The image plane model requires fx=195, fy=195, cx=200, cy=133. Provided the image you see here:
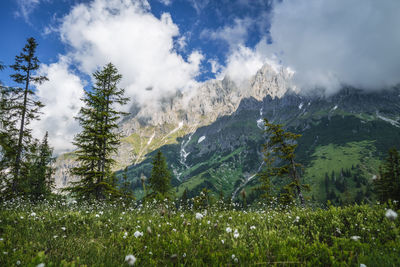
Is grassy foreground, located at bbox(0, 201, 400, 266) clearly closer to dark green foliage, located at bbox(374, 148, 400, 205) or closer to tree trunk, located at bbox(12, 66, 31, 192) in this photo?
tree trunk, located at bbox(12, 66, 31, 192)

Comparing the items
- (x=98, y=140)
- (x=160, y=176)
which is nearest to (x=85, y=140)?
(x=98, y=140)

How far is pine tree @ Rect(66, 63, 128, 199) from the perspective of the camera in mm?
19875

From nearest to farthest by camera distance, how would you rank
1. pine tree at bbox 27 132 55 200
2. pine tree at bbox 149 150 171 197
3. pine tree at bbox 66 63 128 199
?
pine tree at bbox 66 63 128 199
pine tree at bbox 27 132 55 200
pine tree at bbox 149 150 171 197

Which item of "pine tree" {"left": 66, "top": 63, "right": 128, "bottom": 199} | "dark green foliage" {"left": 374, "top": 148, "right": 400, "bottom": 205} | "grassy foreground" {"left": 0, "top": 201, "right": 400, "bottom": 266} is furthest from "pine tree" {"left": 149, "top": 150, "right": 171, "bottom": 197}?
"dark green foliage" {"left": 374, "top": 148, "right": 400, "bottom": 205}

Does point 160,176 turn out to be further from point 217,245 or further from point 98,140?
point 217,245

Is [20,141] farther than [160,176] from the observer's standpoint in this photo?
No

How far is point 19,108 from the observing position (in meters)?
22.0

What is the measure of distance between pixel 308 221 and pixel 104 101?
2268 centimetres

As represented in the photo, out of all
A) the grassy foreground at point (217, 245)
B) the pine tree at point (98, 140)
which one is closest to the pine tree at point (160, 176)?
the pine tree at point (98, 140)

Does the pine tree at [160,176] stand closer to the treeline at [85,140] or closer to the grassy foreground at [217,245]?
the treeline at [85,140]

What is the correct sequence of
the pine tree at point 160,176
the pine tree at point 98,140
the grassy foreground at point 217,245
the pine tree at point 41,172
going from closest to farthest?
1. the grassy foreground at point 217,245
2. the pine tree at point 98,140
3. the pine tree at point 41,172
4. the pine tree at point 160,176

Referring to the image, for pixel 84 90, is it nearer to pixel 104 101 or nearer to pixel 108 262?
pixel 104 101

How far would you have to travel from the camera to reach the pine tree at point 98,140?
782 inches

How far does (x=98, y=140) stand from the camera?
21.1 m
